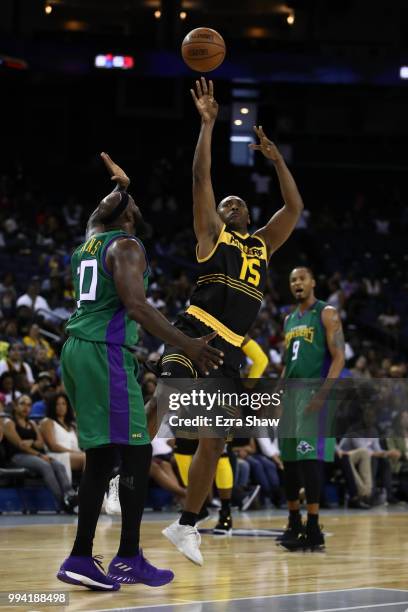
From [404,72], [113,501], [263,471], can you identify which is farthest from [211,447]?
[404,72]

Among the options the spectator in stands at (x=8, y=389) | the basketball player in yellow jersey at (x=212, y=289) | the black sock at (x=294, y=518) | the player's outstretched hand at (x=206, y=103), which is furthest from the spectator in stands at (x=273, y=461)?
the player's outstretched hand at (x=206, y=103)

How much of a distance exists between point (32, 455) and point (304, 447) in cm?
385

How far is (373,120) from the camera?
31.2 meters

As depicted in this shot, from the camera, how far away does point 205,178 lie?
6176 mm

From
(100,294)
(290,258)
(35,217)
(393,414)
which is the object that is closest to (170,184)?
(290,258)

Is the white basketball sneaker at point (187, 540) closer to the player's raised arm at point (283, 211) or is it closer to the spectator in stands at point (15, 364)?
the player's raised arm at point (283, 211)

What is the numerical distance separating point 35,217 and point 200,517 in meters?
13.3

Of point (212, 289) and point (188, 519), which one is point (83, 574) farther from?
point (212, 289)

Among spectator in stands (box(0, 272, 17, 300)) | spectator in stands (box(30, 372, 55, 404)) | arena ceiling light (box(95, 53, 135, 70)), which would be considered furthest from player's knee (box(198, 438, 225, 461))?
arena ceiling light (box(95, 53, 135, 70))

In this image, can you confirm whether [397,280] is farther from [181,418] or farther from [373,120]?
[181,418]

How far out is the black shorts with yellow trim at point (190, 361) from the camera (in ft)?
20.5

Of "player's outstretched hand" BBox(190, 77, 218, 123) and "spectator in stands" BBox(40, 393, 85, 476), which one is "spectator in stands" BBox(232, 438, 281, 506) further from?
"player's outstretched hand" BBox(190, 77, 218, 123)

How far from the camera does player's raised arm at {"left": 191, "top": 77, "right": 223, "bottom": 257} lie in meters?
6.11

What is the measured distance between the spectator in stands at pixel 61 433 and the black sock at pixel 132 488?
19.1 ft
